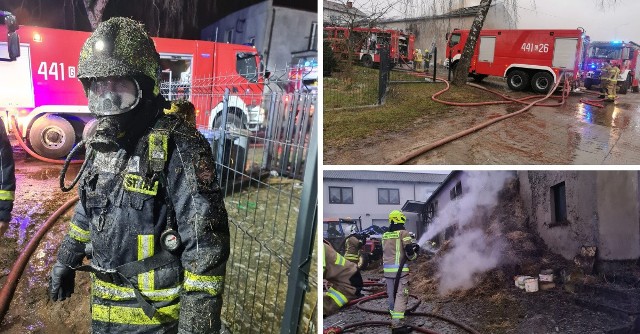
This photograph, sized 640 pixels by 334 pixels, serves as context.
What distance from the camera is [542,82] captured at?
10.3 ft

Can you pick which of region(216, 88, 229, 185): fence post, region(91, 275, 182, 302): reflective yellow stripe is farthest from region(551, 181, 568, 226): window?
region(91, 275, 182, 302): reflective yellow stripe

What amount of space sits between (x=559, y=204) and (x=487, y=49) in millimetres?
1317

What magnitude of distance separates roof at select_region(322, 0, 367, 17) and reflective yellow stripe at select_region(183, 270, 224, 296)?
61.2 inches

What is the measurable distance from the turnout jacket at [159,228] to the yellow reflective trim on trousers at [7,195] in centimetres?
83

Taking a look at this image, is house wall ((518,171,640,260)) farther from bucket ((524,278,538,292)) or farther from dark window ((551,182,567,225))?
bucket ((524,278,538,292))

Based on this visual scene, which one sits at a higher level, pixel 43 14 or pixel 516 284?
pixel 43 14

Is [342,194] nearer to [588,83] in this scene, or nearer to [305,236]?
[305,236]

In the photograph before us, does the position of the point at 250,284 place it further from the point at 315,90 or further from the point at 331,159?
the point at 315,90

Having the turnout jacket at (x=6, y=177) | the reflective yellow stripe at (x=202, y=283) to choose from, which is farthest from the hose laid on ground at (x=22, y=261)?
the reflective yellow stripe at (x=202, y=283)

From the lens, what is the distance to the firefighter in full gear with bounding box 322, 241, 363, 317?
235 centimetres

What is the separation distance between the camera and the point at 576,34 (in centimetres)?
272

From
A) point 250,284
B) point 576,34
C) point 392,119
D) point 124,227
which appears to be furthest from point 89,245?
point 576,34

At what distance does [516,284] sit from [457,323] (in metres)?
0.40

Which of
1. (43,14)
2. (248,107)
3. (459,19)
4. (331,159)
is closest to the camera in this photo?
(43,14)
